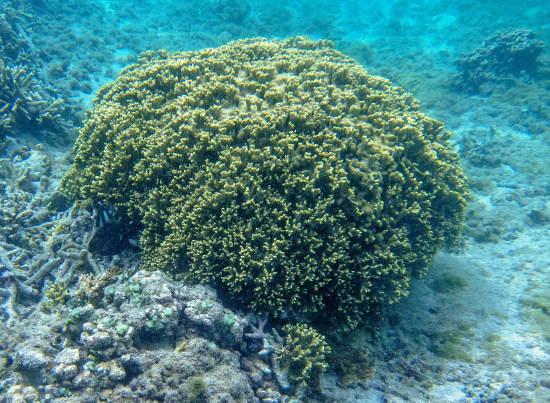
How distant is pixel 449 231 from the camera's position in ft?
20.9

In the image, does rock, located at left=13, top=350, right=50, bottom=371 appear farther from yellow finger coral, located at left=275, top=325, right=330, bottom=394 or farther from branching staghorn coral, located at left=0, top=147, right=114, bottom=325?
yellow finger coral, located at left=275, top=325, right=330, bottom=394

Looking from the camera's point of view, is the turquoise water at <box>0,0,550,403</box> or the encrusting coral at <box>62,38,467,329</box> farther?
the encrusting coral at <box>62,38,467,329</box>

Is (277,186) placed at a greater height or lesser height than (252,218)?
greater

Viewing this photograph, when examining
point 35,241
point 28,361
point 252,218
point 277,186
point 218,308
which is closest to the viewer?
point 28,361

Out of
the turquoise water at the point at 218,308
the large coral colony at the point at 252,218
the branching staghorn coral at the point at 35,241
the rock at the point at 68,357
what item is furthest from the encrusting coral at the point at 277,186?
the rock at the point at 68,357

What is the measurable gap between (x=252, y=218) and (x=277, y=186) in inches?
29.1

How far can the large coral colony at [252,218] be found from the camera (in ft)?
12.6

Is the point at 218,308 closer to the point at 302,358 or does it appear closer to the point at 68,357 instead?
the point at 302,358

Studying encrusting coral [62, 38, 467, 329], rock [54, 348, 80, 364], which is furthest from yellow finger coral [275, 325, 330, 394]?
rock [54, 348, 80, 364]

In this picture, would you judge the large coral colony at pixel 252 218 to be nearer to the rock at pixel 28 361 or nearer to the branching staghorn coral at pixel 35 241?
the rock at pixel 28 361

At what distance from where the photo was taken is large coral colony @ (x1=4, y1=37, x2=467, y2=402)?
3.83 meters

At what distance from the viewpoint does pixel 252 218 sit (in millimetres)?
4469

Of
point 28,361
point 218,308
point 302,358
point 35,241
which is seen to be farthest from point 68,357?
point 35,241

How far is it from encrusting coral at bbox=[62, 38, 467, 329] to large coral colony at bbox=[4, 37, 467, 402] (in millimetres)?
27
